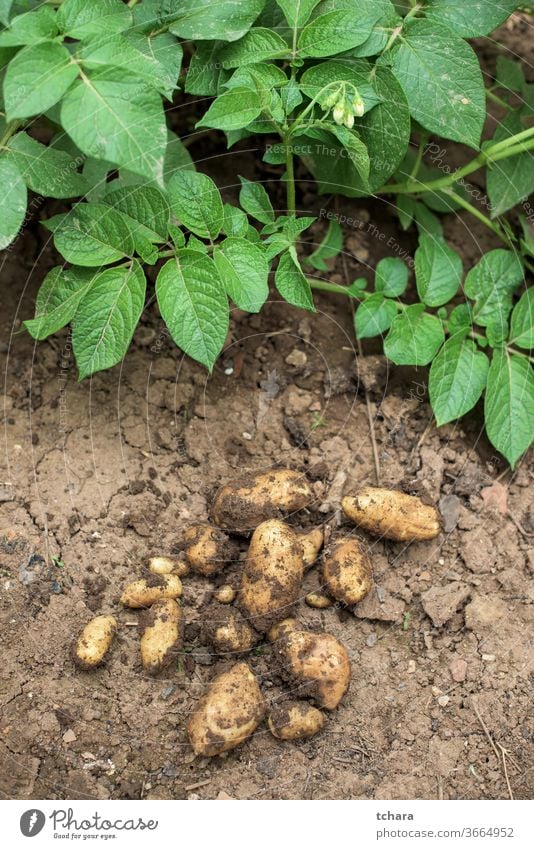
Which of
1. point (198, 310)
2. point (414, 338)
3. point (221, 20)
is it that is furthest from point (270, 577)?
point (221, 20)

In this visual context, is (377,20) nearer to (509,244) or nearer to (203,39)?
(203,39)

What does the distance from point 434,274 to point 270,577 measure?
0.92m

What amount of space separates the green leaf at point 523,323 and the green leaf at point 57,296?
3.49 ft

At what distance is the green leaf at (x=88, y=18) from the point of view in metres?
1.67

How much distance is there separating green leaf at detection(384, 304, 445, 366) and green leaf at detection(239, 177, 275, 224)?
420mm

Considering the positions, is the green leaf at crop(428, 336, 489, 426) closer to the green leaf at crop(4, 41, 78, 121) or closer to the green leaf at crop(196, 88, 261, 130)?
the green leaf at crop(196, 88, 261, 130)

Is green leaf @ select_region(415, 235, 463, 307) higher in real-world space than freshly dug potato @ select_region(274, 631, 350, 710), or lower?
higher

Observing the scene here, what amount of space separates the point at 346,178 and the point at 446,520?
0.92 metres

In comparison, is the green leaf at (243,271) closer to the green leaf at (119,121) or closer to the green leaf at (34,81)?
the green leaf at (119,121)

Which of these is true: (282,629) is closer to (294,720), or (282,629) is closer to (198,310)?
(294,720)

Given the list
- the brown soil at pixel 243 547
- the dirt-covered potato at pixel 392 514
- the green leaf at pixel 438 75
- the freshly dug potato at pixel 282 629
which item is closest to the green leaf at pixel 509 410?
the brown soil at pixel 243 547

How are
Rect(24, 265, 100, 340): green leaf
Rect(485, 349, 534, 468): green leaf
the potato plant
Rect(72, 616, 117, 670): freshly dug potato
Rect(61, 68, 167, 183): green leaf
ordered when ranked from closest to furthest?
Rect(61, 68, 167, 183): green leaf, the potato plant, Rect(72, 616, 117, 670): freshly dug potato, Rect(24, 265, 100, 340): green leaf, Rect(485, 349, 534, 468): green leaf

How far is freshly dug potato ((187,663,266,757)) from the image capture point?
5.43 feet

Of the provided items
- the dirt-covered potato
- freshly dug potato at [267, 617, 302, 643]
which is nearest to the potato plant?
the dirt-covered potato
